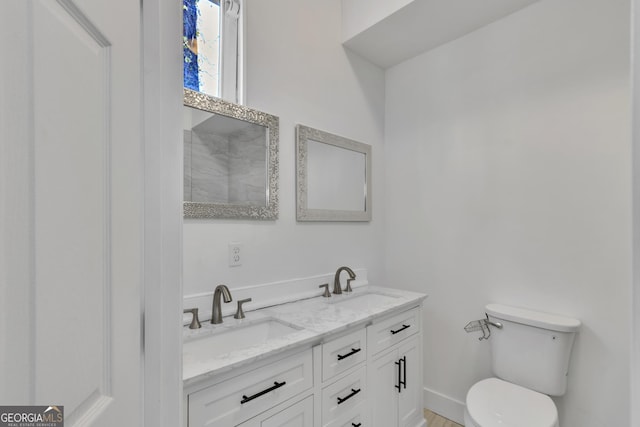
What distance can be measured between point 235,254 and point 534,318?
1.60 metres

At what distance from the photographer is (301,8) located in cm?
188

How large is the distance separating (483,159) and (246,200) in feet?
4.94

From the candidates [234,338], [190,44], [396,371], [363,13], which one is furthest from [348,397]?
[363,13]

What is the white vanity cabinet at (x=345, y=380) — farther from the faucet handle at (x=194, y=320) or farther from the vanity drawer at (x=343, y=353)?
the faucet handle at (x=194, y=320)

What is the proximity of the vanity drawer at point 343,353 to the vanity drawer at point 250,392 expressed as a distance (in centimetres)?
9

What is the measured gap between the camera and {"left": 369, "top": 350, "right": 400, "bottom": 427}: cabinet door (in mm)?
1509

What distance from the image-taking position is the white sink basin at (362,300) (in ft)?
6.02

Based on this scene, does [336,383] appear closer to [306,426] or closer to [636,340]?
[306,426]

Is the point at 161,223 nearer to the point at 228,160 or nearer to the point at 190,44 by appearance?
the point at 228,160

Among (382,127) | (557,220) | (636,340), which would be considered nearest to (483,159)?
(557,220)

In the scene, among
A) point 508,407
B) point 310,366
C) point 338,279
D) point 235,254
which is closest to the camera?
point 310,366
